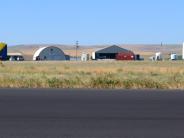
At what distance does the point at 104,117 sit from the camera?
48.3 feet

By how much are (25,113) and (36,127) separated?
252 cm

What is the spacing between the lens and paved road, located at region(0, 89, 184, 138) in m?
12.1

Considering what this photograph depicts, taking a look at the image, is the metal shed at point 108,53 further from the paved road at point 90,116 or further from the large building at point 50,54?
the paved road at point 90,116

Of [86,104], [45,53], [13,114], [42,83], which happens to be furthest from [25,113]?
[45,53]

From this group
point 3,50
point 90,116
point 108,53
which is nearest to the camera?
point 90,116

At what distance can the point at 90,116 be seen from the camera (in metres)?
14.8

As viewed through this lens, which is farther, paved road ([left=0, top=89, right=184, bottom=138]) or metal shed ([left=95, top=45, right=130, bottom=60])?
metal shed ([left=95, top=45, right=130, bottom=60])

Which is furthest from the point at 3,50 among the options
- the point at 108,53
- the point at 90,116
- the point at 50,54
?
the point at 90,116

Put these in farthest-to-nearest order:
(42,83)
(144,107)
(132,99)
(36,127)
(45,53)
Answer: (45,53) → (42,83) → (132,99) → (144,107) → (36,127)

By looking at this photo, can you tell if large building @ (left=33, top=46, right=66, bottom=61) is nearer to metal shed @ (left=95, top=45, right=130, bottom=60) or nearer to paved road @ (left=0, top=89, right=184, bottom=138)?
metal shed @ (left=95, top=45, right=130, bottom=60)

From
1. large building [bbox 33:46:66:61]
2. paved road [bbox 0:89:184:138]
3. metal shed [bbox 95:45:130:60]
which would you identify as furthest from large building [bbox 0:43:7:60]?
paved road [bbox 0:89:184:138]

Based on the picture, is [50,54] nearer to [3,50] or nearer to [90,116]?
[3,50]

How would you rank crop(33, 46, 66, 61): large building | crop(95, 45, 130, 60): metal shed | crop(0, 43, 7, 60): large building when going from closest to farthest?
crop(0, 43, 7, 60): large building
crop(33, 46, 66, 61): large building
crop(95, 45, 130, 60): metal shed

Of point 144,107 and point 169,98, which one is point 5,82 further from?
point 144,107
